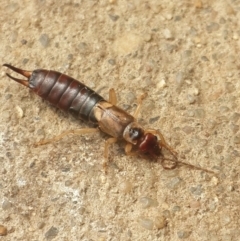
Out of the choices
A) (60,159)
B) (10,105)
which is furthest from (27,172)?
(10,105)

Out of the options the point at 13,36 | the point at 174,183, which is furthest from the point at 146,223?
the point at 13,36

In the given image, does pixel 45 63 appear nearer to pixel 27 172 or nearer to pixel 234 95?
pixel 27 172

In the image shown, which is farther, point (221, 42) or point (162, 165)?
point (221, 42)

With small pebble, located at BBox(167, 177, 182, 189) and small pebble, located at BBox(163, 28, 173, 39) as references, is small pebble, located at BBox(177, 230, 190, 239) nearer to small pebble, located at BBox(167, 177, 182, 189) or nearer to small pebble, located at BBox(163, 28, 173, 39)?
small pebble, located at BBox(167, 177, 182, 189)

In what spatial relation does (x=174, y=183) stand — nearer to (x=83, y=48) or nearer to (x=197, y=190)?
(x=197, y=190)

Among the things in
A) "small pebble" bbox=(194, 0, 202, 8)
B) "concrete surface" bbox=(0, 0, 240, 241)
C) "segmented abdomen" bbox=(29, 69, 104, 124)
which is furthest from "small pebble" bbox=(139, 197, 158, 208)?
"small pebble" bbox=(194, 0, 202, 8)

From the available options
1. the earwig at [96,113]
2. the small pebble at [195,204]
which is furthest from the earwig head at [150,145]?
the small pebble at [195,204]
